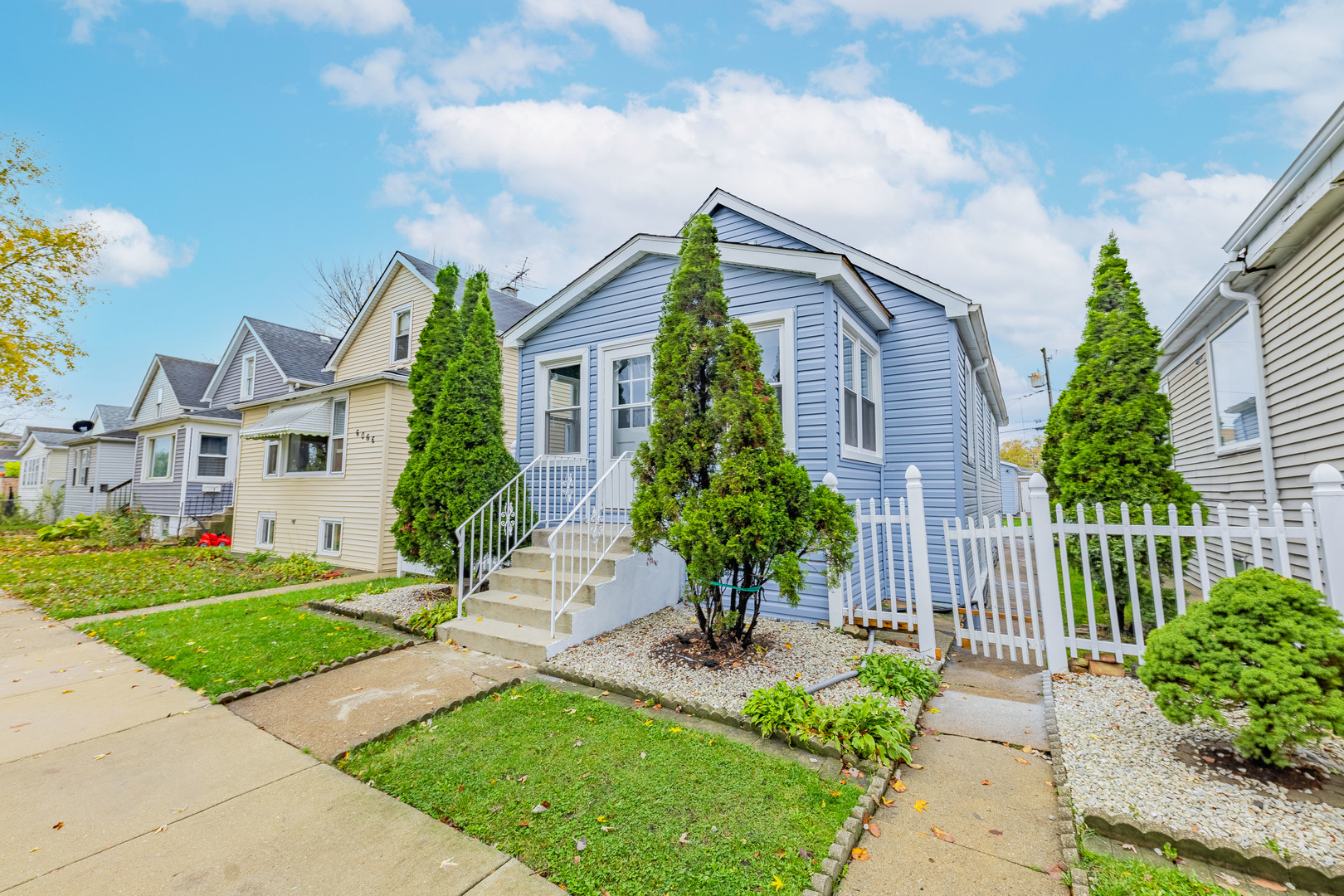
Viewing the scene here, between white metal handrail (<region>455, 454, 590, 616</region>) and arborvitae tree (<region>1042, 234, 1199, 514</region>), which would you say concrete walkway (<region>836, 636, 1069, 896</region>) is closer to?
arborvitae tree (<region>1042, 234, 1199, 514</region>)

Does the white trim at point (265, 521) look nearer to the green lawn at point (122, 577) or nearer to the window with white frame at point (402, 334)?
the green lawn at point (122, 577)

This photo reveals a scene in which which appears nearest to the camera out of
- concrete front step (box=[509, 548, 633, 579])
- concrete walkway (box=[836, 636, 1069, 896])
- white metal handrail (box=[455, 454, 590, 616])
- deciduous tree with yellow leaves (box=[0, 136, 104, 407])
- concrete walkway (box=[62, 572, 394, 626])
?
concrete walkway (box=[836, 636, 1069, 896])

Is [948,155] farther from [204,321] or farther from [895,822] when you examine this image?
[204,321]

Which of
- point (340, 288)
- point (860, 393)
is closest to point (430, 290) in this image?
point (860, 393)

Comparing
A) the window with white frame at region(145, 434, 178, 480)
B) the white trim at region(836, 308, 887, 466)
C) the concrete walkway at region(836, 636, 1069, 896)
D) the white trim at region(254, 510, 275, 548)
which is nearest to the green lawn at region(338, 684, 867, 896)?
the concrete walkway at region(836, 636, 1069, 896)

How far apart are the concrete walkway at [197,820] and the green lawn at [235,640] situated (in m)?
0.55

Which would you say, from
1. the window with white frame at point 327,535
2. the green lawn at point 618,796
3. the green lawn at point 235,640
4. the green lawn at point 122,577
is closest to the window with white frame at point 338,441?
the window with white frame at point 327,535

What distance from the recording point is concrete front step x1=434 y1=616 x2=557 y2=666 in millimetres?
4730

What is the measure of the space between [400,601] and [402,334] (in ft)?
27.7

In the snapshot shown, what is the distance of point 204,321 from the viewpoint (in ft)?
70.8

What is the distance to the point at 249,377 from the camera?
16484 mm

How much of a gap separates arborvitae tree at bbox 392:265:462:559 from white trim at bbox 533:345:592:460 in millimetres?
1206

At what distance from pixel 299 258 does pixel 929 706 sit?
2602cm

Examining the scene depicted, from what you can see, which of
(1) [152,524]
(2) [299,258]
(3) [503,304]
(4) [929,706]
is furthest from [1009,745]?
(2) [299,258]
